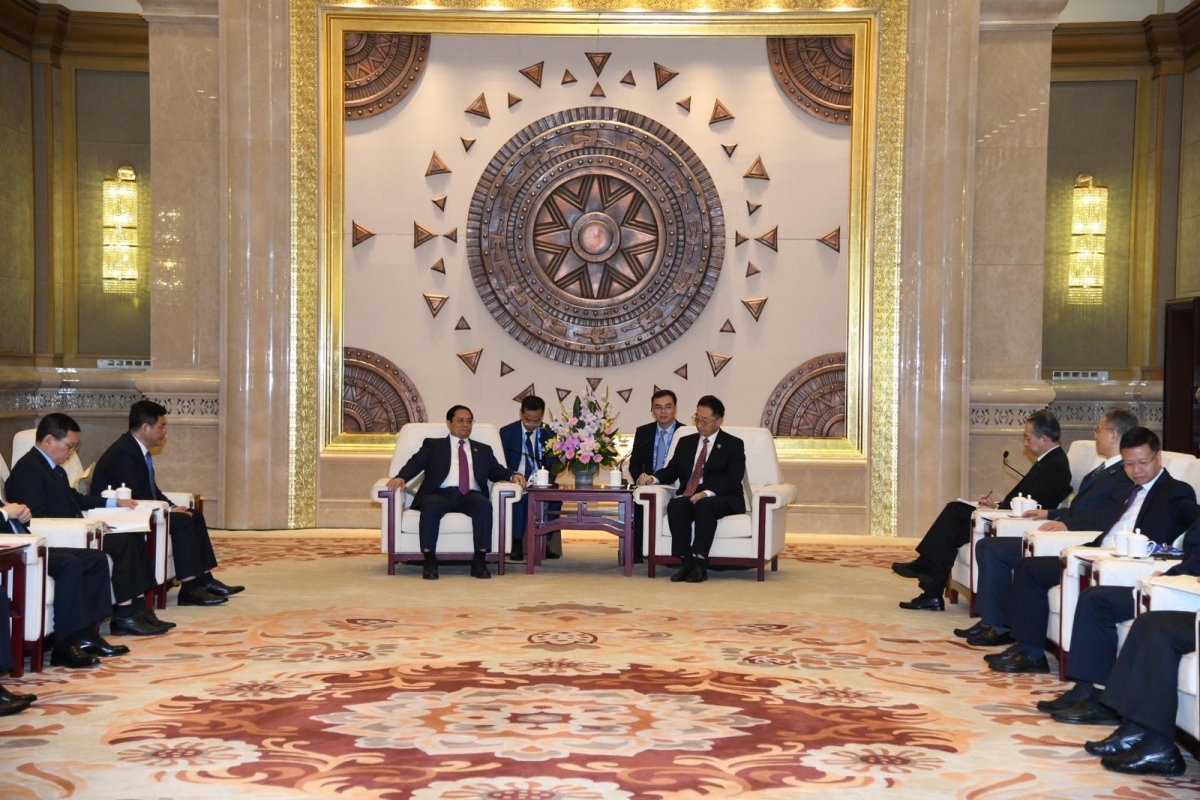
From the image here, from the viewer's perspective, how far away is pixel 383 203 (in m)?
10.6

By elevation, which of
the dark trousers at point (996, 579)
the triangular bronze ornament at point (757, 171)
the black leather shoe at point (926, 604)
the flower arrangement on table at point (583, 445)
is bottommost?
the black leather shoe at point (926, 604)

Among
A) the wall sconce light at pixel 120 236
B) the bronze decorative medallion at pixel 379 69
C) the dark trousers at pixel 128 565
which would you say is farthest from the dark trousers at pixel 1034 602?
the wall sconce light at pixel 120 236

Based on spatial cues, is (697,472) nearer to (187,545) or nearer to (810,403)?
(810,403)

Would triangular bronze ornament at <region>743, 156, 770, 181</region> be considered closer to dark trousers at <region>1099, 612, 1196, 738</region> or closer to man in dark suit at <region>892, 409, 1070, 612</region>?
man in dark suit at <region>892, 409, 1070, 612</region>

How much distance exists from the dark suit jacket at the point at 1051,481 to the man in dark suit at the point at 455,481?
318 cm

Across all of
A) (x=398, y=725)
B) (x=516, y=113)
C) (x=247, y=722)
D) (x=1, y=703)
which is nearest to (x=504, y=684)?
(x=398, y=725)

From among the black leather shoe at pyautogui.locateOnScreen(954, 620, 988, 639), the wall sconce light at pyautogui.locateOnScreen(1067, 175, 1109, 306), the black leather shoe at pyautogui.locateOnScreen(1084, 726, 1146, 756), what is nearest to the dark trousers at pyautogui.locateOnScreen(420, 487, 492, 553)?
the black leather shoe at pyautogui.locateOnScreen(954, 620, 988, 639)

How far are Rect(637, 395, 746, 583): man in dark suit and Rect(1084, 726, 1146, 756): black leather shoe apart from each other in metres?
3.86

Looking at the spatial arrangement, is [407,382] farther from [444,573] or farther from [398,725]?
[398,725]

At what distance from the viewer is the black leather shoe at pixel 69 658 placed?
5.24 m

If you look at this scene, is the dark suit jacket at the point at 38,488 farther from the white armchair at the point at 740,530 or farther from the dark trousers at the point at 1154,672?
the dark trousers at the point at 1154,672

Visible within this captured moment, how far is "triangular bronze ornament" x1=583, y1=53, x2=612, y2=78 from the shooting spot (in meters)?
10.5

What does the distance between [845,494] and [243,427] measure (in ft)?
16.2

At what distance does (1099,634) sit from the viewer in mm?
4559
